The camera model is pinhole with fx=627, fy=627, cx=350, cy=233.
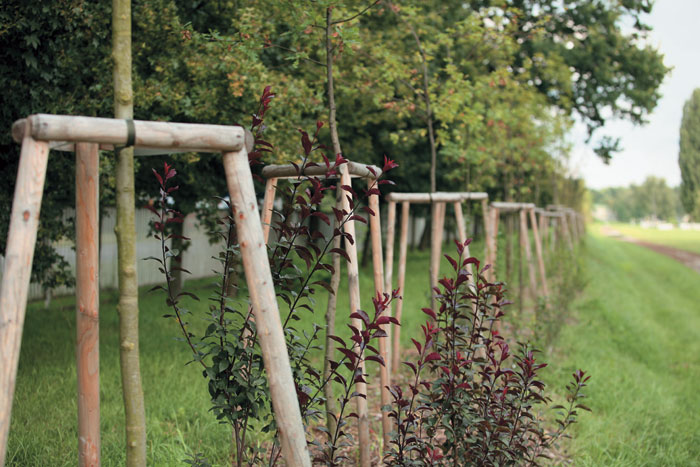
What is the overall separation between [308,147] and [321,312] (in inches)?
273

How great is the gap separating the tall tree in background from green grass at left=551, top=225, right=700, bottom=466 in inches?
2486

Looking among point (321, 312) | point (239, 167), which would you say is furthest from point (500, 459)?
point (321, 312)

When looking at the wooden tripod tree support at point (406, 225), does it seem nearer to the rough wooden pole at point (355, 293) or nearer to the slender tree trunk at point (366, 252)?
the rough wooden pole at point (355, 293)

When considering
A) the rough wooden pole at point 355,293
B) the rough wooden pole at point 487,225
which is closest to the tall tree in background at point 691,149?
the rough wooden pole at point 487,225

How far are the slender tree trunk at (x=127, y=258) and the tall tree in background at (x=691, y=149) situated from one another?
76.5 meters

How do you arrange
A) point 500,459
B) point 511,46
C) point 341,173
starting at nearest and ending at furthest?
point 500,459 < point 341,173 < point 511,46

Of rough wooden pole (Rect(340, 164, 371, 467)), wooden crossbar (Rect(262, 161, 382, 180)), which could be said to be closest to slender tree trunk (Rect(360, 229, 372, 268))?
rough wooden pole (Rect(340, 164, 371, 467))

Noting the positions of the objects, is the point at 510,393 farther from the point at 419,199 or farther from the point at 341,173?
the point at 419,199

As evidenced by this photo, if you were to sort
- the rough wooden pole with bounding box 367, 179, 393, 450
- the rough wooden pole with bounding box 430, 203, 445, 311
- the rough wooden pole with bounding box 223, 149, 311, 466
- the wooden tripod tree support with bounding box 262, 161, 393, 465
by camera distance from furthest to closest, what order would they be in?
the rough wooden pole with bounding box 430, 203, 445, 311 → the rough wooden pole with bounding box 367, 179, 393, 450 → the wooden tripod tree support with bounding box 262, 161, 393, 465 → the rough wooden pole with bounding box 223, 149, 311, 466

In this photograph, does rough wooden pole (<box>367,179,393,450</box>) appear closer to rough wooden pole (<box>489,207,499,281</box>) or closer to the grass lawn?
the grass lawn

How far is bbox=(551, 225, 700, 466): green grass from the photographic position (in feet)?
16.0

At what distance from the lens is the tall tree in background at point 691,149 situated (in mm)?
68688

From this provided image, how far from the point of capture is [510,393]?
335 centimetres

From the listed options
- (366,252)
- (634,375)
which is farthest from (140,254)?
(634,375)
